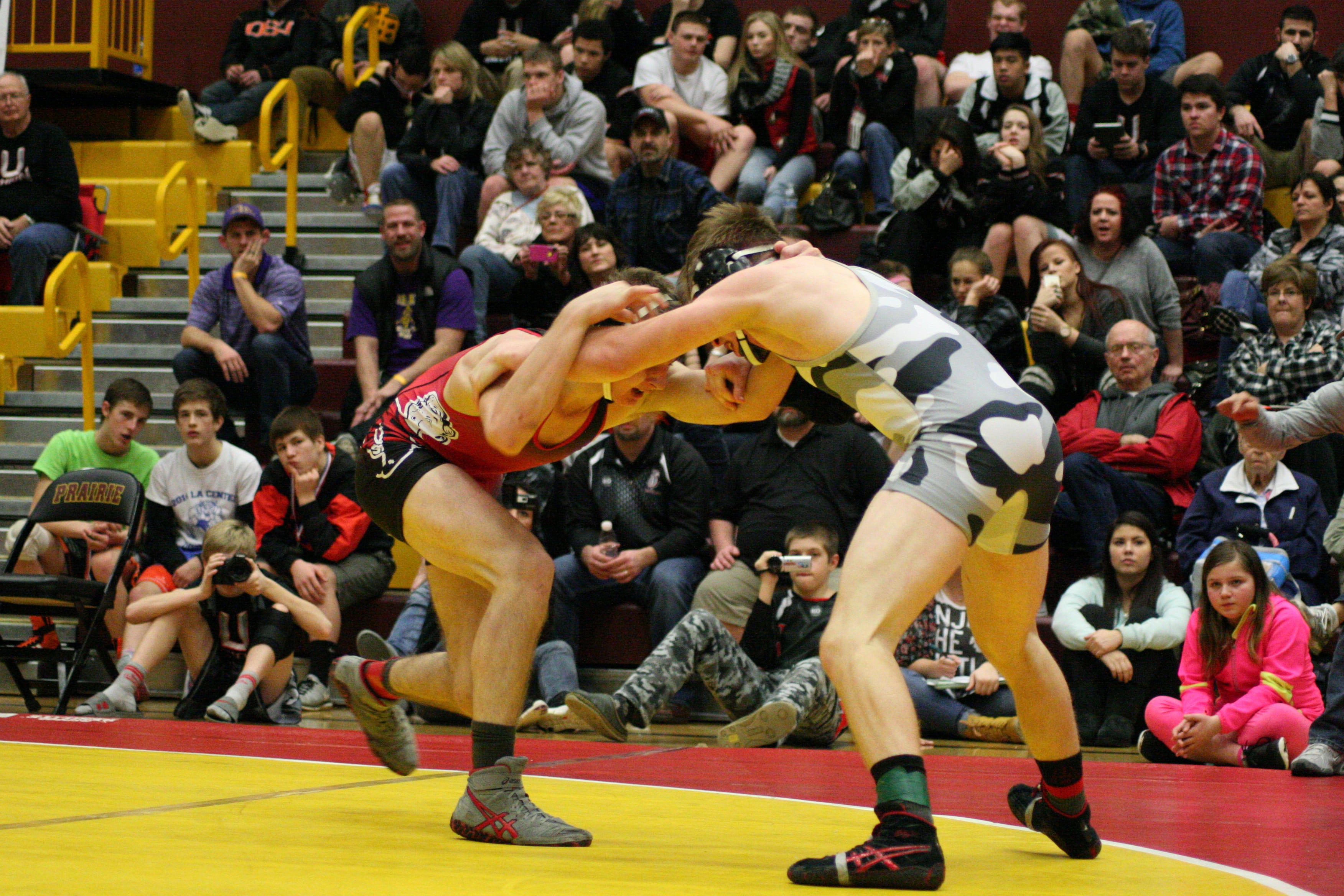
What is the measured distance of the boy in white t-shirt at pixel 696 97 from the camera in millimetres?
9055

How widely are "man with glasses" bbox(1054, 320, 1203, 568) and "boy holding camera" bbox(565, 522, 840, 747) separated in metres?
1.08

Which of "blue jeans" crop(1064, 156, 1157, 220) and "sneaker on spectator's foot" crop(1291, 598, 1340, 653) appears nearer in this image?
"sneaker on spectator's foot" crop(1291, 598, 1340, 653)

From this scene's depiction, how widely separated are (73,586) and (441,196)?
3.42 metres

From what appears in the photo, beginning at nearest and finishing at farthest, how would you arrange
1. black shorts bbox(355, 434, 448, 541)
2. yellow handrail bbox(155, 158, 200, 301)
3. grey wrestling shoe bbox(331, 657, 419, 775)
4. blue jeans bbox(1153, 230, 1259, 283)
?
black shorts bbox(355, 434, 448, 541) < grey wrestling shoe bbox(331, 657, 419, 775) < blue jeans bbox(1153, 230, 1259, 283) < yellow handrail bbox(155, 158, 200, 301)

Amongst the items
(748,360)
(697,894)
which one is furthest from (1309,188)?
(697,894)

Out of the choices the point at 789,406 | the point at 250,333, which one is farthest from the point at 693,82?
the point at 789,406

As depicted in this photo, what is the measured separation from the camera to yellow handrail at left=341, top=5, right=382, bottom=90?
33.2 ft

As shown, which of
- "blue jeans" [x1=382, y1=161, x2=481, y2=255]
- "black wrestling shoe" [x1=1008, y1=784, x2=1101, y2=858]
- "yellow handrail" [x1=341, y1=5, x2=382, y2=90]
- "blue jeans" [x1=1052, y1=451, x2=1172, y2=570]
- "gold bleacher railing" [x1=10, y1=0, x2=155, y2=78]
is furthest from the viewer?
"gold bleacher railing" [x1=10, y1=0, x2=155, y2=78]

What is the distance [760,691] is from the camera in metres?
5.98

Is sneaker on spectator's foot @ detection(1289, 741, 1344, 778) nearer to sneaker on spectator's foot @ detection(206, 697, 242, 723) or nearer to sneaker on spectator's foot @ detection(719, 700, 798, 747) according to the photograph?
sneaker on spectator's foot @ detection(719, 700, 798, 747)

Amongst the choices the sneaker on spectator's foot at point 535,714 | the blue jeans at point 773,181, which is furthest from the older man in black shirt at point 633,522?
the blue jeans at point 773,181

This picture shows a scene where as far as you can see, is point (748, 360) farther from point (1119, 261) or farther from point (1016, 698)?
point (1119, 261)

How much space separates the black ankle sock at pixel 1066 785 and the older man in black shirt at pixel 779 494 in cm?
339

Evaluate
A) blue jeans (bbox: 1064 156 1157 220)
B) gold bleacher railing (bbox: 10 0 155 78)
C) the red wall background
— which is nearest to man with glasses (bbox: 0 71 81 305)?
gold bleacher railing (bbox: 10 0 155 78)
